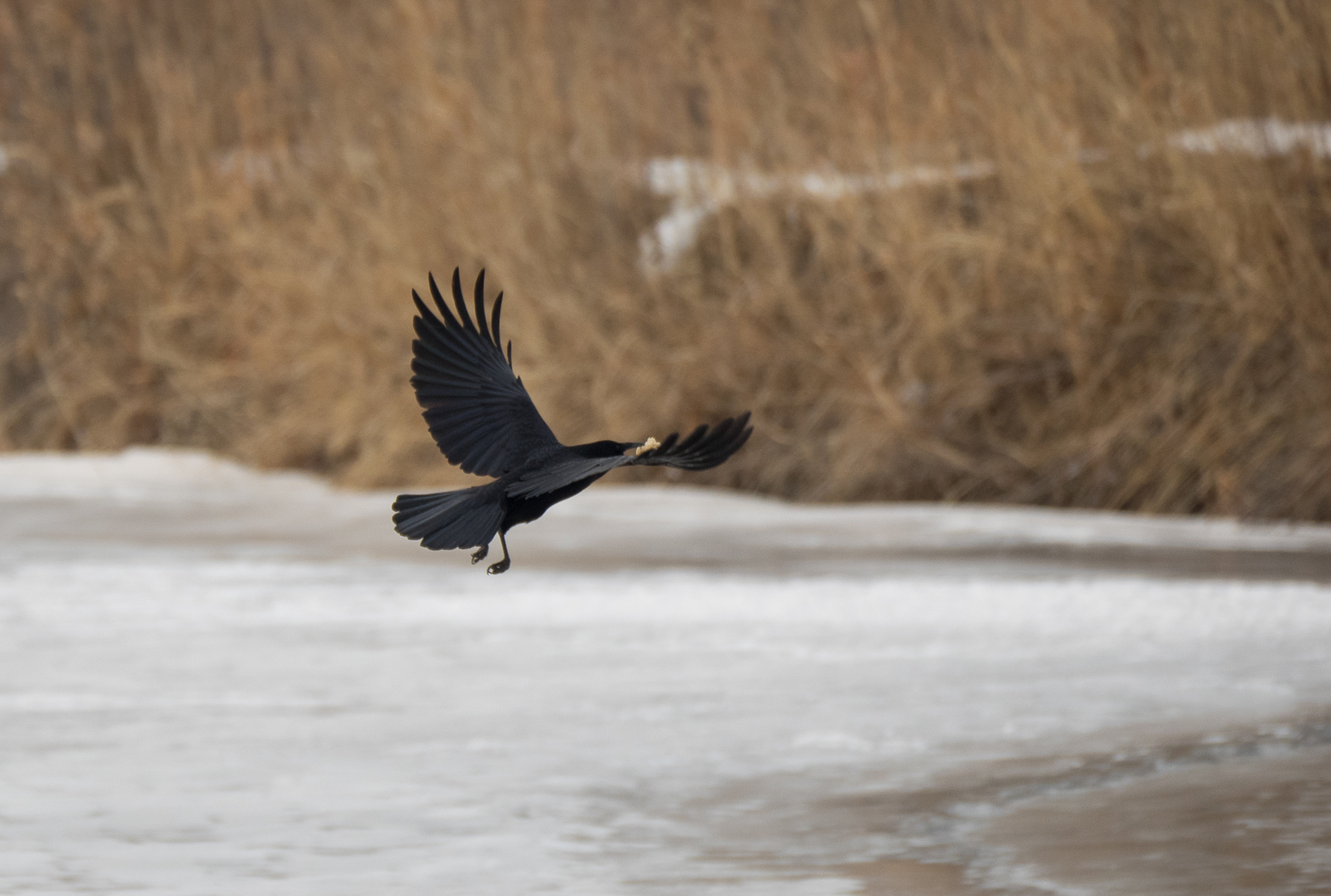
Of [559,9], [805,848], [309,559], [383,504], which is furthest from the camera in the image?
[559,9]

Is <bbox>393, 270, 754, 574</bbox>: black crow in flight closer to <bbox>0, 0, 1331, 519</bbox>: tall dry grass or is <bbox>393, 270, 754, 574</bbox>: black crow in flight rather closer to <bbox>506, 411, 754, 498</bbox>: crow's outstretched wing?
<bbox>506, 411, 754, 498</bbox>: crow's outstretched wing

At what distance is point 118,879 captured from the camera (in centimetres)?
270

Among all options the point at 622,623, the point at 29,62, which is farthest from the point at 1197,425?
the point at 29,62

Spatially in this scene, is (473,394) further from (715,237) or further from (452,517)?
(715,237)

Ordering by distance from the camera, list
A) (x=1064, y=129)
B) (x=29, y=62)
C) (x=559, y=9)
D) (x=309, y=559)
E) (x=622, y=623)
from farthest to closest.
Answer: (x=29, y=62), (x=559, y=9), (x=1064, y=129), (x=309, y=559), (x=622, y=623)

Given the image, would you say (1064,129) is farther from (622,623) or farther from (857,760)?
(857,760)

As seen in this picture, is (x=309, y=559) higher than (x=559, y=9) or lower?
lower

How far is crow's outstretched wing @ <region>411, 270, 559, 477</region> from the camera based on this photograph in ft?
7.01

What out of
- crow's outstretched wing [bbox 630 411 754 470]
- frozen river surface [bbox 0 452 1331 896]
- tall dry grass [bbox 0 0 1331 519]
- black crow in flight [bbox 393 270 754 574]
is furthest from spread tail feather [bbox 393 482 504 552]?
tall dry grass [bbox 0 0 1331 519]

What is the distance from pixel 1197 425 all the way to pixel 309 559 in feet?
9.25

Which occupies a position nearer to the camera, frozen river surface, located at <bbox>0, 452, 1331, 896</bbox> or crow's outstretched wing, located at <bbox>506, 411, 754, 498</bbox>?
crow's outstretched wing, located at <bbox>506, 411, 754, 498</bbox>

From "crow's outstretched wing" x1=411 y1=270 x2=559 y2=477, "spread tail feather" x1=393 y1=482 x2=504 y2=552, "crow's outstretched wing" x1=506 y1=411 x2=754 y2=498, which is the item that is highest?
"crow's outstretched wing" x1=411 y1=270 x2=559 y2=477

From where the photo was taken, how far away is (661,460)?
1845 millimetres

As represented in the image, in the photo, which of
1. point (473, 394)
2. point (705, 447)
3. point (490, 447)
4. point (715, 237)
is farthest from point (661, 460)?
point (715, 237)
